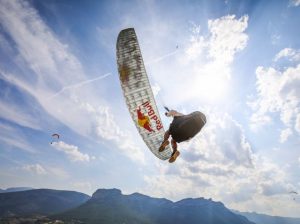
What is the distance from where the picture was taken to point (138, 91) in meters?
18.8

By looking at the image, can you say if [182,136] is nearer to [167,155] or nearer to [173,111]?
[173,111]

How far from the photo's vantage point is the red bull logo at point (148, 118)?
19578 millimetres

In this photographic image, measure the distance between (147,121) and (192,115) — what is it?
6192 mm

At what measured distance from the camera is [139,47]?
712 inches

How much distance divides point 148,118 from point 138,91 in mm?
2240

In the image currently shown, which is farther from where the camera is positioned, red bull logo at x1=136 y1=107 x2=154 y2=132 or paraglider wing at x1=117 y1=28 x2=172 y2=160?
red bull logo at x1=136 y1=107 x2=154 y2=132

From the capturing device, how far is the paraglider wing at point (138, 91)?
18.0 m

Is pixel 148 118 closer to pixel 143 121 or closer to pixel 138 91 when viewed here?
pixel 143 121

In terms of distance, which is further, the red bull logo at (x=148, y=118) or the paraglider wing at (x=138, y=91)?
the red bull logo at (x=148, y=118)

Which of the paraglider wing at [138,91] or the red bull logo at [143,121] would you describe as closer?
the paraglider wing at [138,91]

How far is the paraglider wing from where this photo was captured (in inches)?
709

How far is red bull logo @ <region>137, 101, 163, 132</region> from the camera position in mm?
19578

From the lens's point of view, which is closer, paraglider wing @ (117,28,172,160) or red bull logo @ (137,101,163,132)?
paraglider wing @ (117,28,172,160)

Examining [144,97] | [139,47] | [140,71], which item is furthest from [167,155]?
[139,47]
